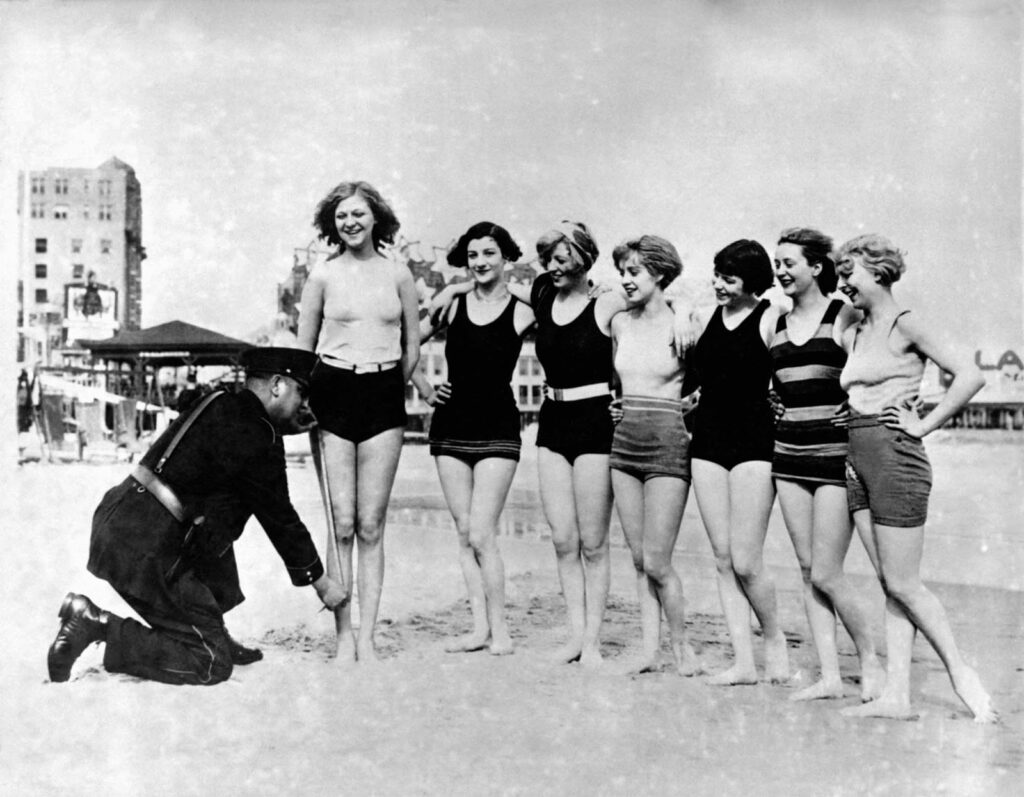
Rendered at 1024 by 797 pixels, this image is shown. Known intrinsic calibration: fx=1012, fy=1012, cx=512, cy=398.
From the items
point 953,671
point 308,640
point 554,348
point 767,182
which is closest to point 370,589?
point 308,640

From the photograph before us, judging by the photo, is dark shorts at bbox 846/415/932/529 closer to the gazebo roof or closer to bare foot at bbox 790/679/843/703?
bare foot at bbox 790/679/843/703

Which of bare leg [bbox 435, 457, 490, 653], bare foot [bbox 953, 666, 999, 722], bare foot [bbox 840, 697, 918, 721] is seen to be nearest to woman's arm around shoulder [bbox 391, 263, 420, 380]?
bare leg [bbox 435, 457, 490, 653]

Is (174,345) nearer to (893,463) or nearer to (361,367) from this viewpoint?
(361,367)

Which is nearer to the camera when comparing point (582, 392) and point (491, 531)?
point (582, 392)

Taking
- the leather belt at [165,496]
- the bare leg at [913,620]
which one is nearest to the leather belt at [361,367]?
the leather belt at [165,496]

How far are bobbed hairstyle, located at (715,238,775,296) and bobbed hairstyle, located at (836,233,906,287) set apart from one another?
0.97 ft

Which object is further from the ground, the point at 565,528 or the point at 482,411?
the point at 482,411

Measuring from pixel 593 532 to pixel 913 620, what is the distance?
130cm

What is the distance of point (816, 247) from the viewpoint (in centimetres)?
400

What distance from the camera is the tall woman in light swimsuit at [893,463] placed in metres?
3.80

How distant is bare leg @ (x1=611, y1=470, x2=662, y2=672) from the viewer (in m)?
4.27

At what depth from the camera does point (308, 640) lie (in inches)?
186

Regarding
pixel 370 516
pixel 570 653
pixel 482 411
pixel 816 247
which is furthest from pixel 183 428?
pixel 816 247

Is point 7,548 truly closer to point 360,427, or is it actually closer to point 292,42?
point 360,427
